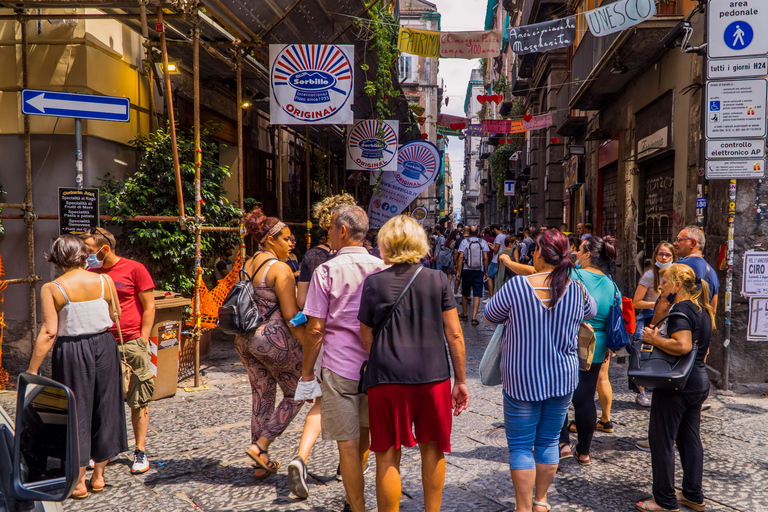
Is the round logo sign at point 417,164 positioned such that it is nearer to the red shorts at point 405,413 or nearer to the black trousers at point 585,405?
the black trousers at point 585,405

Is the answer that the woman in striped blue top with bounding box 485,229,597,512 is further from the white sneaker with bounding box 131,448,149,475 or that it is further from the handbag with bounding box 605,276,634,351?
the white sneaker with bounding box 131,448,149,475

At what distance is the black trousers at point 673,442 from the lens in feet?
11.9

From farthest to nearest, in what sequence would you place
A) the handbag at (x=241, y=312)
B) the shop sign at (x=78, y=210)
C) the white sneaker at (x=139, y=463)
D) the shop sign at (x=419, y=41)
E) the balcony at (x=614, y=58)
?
the shop sign at (x=419, y=41), the balcony at (x=614, y=58), the shop sign at (x=78, y=210), the white sneaker at (x=139, y=463), the handbag at (x=241, y=312)

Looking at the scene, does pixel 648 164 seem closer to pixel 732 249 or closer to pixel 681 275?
pixel 732 249

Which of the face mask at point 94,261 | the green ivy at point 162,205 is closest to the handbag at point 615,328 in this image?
the face mask at point 94,261

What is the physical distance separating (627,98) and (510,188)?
1914 cm

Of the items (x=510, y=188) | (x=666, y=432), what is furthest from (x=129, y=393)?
(x=510, y=188)

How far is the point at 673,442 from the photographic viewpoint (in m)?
3.67

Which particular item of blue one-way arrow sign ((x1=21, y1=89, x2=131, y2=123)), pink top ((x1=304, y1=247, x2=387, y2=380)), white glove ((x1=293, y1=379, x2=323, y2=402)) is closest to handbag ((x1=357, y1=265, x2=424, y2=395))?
pink top ((x1=304, y1=247, x2=387, y2=380))

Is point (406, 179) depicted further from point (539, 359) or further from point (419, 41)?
point (539, 359)

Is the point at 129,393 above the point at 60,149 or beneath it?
beneath

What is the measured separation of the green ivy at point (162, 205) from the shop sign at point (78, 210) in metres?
0.72

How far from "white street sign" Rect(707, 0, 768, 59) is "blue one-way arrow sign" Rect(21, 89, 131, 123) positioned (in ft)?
21.1

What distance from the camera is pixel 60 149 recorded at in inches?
264
